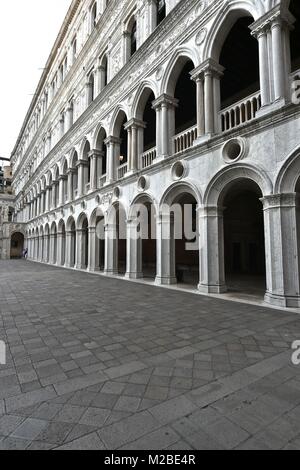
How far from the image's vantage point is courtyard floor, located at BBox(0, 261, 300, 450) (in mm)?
2129

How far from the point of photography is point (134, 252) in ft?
42.4

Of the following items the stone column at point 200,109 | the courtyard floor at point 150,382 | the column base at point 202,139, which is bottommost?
the courtyard floor at point 150,382

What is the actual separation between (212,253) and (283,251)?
7.90 ft

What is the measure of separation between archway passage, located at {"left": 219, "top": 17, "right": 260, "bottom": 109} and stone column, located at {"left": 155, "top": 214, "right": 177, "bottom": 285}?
291 inches

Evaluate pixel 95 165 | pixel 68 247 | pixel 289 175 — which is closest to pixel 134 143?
pixel 95 165

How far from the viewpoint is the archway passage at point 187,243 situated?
11.8m

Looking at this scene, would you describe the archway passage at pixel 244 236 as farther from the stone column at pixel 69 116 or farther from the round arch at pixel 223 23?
the stone column at pixel 69 116

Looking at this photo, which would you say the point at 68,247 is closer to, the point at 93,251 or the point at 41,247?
the point at 93,251

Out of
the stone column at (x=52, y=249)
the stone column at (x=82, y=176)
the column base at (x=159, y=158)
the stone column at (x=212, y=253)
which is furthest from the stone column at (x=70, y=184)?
the stone column at (x=212, y=253)

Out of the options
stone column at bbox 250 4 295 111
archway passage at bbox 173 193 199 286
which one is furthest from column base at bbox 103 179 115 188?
stone column at bbox 250 4 295 111

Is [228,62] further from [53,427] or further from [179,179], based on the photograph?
[53,427]

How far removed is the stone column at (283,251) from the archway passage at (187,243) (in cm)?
428

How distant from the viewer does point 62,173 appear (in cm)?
2347

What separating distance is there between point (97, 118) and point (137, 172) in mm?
7116
